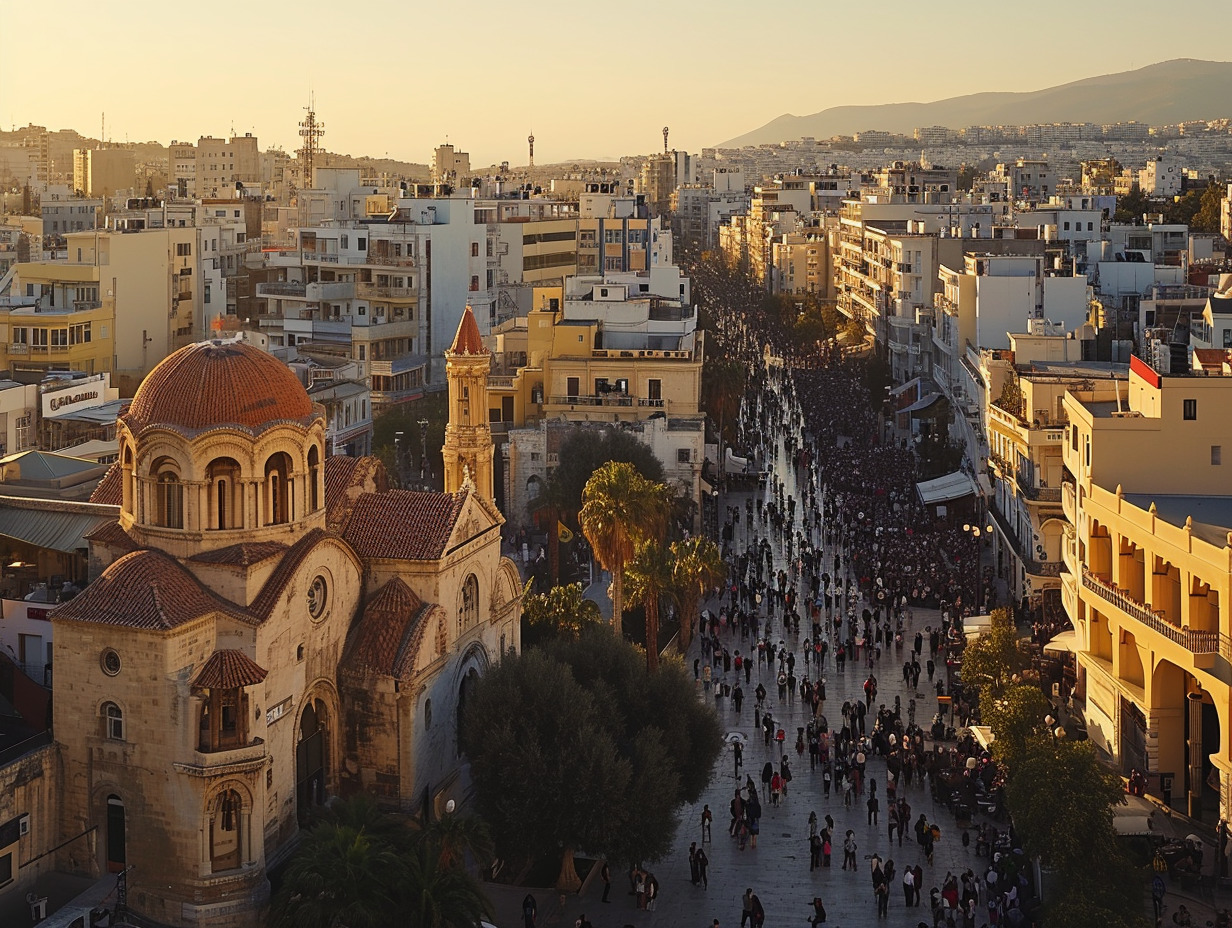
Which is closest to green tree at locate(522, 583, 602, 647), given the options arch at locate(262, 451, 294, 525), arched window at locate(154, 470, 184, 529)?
arch at locate(262, 451, 294, 525)

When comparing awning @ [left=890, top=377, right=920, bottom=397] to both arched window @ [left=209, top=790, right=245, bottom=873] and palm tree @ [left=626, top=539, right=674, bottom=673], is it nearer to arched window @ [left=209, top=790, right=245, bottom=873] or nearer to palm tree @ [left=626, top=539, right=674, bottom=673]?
palm tree @ [left=626, top=539, right=674, bottom=673]

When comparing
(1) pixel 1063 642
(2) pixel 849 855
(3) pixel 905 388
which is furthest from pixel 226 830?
(3) pixel 905 388

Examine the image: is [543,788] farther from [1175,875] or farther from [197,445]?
[1175,875]

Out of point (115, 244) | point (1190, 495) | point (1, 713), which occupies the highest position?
point (115, 244)

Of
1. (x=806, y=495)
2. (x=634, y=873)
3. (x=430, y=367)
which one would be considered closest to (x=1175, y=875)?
(x=634, y=873)

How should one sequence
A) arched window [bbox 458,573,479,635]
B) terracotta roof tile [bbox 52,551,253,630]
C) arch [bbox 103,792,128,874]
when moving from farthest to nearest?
arched window [bbox 458,573,479,635] → arch [bbox 103,792,128,874] → terracotta roof tile [bbox 52,551,253,630]

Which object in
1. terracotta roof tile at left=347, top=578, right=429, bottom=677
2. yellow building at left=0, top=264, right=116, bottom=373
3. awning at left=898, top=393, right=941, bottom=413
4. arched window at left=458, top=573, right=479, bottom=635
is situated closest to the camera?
terracotta roof tile at left=347, top=578, right=429, bottom=677

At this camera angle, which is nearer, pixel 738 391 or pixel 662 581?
pixel 662 581
